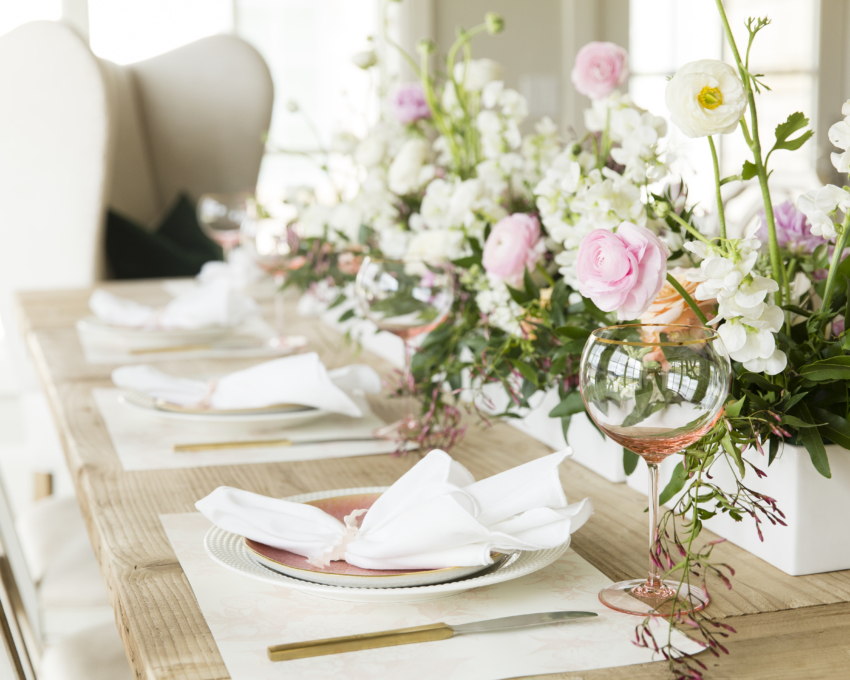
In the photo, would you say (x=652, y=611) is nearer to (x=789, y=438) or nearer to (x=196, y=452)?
(x=789, y=438)

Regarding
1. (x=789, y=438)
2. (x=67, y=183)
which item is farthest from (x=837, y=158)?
(x=67, y=183)

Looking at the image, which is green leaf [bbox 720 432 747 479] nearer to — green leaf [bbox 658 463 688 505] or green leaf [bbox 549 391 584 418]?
green leaf [bbox 658 463 688 505]

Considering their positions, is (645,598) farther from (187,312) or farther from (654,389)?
(187,312)

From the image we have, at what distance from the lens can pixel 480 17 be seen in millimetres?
3969

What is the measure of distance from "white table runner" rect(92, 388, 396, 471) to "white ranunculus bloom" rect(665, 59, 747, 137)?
512 millimetres

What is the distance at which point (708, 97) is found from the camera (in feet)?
2.09

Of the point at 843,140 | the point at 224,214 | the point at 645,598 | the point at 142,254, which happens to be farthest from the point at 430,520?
the point at 142,254

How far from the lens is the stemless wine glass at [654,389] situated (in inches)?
23.1

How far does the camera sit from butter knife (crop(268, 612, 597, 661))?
1.83 ft

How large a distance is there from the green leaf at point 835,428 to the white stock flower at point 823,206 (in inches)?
5.0

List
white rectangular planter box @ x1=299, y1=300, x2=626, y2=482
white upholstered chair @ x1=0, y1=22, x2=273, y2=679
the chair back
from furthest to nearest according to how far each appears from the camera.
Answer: white upholstered chair @ x1=0, y1=22, x2=273, y2=679
white rectangular planter box @ x1=299, y1=300, x2=626, y2=482
the chair back

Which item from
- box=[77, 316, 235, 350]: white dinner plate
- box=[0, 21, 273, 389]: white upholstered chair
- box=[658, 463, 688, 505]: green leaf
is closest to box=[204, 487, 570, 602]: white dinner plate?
box=[658, 463, 688, 505]: green leaf

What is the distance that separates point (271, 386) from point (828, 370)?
0.60 m

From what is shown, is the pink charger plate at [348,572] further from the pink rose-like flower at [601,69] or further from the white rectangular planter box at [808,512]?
the pink rose-like flower at [601,69]
